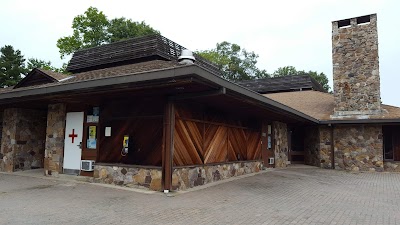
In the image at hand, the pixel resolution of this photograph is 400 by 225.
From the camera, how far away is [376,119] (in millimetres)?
13586

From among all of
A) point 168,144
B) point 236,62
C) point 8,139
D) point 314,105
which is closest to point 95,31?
point 236,62

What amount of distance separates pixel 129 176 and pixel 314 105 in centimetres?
1337

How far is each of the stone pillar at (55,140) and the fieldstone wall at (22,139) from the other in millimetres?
1705

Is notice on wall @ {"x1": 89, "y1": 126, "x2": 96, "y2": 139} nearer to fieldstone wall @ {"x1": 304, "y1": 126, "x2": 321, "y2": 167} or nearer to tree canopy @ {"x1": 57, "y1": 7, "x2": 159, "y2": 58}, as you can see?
fieldstone wall @ {"x1": 304, "y1": 126, "x2": 321, "y2": 167}

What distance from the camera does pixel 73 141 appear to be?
30.3 feet

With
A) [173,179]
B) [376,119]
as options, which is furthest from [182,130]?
[376,119]

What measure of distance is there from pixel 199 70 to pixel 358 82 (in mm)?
12086

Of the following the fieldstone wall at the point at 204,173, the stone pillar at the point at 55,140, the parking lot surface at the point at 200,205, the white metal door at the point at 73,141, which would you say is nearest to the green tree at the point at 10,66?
the stone pillar at the point at 55,140

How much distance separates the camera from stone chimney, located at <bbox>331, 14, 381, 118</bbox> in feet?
47.4

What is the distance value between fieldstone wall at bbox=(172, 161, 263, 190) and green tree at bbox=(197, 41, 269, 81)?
97.1 feet

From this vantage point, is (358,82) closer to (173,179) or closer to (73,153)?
(173,179)

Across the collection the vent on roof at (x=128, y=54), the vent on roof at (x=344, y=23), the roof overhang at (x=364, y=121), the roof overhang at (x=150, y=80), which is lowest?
the roof overhang at (x=364, y=121)

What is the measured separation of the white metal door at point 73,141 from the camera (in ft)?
29.8

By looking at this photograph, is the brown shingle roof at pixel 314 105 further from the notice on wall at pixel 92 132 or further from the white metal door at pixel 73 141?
the white metal door at pixel 73 141
